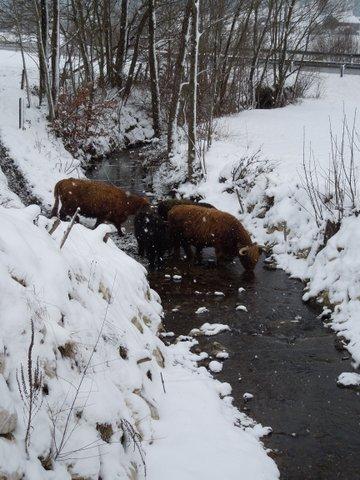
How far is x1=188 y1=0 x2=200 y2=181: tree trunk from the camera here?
45.7ft

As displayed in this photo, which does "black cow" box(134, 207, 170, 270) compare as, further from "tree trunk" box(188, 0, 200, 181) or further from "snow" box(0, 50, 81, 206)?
"tree trunk" box(188, 0, 200, 181)

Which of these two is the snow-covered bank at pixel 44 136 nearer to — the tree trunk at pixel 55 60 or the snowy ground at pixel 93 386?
the tree trunk at pixel 55 60

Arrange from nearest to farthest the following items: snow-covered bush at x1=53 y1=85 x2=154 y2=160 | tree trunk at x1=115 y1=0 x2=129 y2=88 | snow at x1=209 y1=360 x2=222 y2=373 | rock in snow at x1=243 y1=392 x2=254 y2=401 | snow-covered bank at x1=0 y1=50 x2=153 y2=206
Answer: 1. rock in snow at x1=243 y1=392 x2=254 y2=401
2. snow at x1=209 y1=360 x2=222 y2=373
3. snow-covered bank at x1=0 y1=50 x2=153 y2=206
4. snow-covered bush at x1=53 y1=85 x2=154 y2=160
5. tree trunk at x1=115 y1=0 x2=129 y2=88

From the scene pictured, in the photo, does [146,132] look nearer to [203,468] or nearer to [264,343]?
[264,343]

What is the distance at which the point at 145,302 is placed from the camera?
7.04m

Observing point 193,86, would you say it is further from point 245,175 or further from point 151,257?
point 151,257

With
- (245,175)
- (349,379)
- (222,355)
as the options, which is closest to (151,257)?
(222,355)

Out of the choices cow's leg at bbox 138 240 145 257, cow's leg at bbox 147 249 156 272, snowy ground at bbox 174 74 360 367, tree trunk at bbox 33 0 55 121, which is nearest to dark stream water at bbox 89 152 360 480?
cow's leg at bbox 147 249 156 272

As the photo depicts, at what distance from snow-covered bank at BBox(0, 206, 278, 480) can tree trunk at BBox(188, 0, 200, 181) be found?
9.12m

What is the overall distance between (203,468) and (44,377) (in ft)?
5.31

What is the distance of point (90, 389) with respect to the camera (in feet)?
12.2

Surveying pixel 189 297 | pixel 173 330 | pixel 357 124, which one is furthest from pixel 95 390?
pixel 357 124

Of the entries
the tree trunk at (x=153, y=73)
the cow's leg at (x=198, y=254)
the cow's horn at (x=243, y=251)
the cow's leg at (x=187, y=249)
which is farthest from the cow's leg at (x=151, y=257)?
the tree trunk at (x=153, y=73)

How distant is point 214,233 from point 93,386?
6.81 meters
